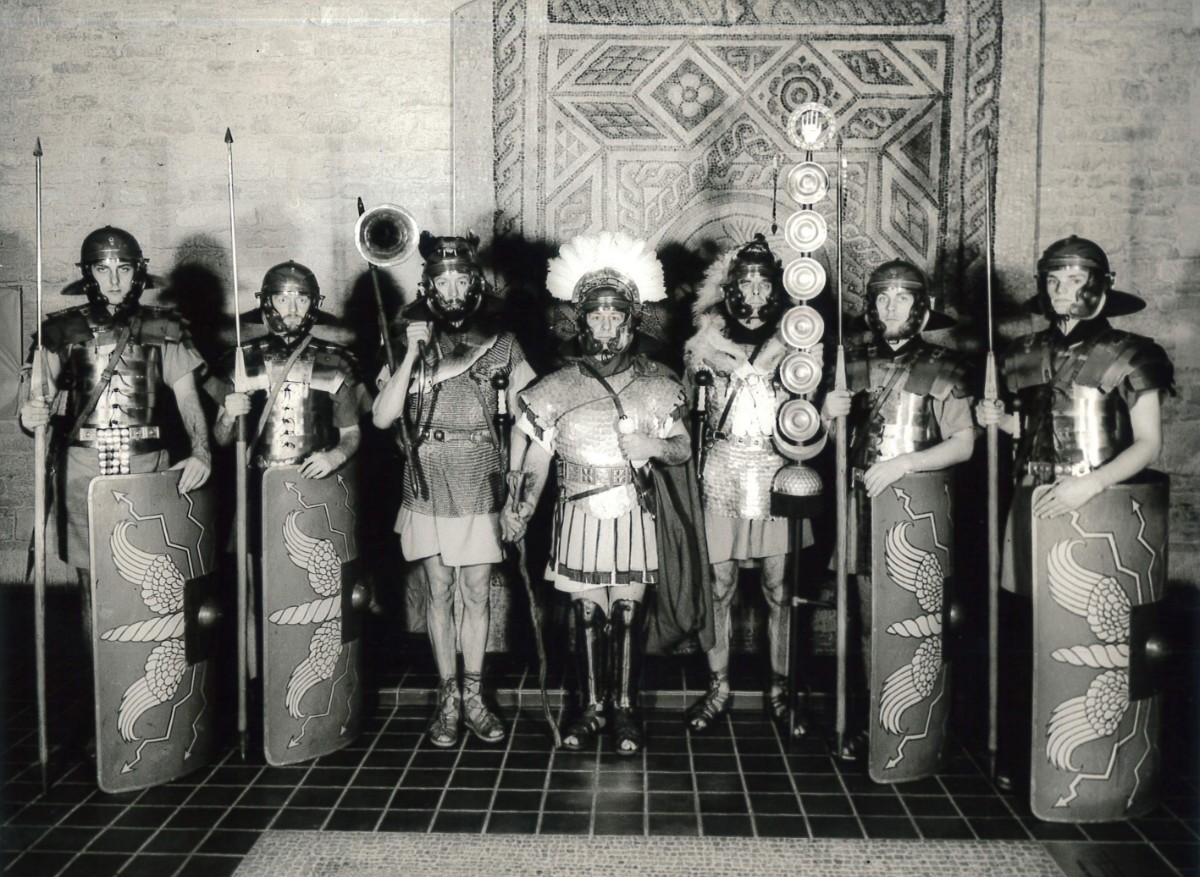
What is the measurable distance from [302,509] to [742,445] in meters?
1.82

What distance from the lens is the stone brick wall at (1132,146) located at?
4.86 m

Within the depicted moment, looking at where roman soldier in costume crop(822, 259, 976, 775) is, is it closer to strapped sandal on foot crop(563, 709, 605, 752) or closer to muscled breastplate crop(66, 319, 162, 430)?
strapped sandal on foot crop(563, 709, 605, 752)

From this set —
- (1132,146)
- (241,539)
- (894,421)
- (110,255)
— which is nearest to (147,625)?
(241,539)

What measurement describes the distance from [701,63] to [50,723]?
14.9 feet

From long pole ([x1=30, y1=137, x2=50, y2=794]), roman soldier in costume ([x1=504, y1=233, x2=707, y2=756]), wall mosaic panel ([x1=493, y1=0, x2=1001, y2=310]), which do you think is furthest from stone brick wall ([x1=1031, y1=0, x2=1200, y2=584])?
long pole ([x1=30, y1=137, x2=50, y2=794])

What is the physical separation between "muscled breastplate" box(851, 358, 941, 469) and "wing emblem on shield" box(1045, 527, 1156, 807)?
0.67 meters

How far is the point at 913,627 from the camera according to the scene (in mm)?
3430

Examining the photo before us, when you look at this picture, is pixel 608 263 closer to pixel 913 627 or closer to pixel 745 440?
pixel 745 440

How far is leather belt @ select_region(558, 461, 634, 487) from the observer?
373cm

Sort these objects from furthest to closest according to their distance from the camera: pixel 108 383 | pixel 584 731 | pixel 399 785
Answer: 1. pixel 584 731
2. pixel 108 383
3. pixel 399 785

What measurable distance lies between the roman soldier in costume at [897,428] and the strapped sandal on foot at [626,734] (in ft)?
2.81

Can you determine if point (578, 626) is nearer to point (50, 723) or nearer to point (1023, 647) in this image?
point (1023, 647)

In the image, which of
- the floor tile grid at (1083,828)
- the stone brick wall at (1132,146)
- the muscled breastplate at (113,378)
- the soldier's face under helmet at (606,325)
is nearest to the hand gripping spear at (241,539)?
the muscled breastplate at (113,378)

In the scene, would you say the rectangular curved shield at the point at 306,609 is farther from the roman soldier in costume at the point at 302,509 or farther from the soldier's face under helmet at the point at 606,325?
the soldier's face under helmet at the point at 606,325
